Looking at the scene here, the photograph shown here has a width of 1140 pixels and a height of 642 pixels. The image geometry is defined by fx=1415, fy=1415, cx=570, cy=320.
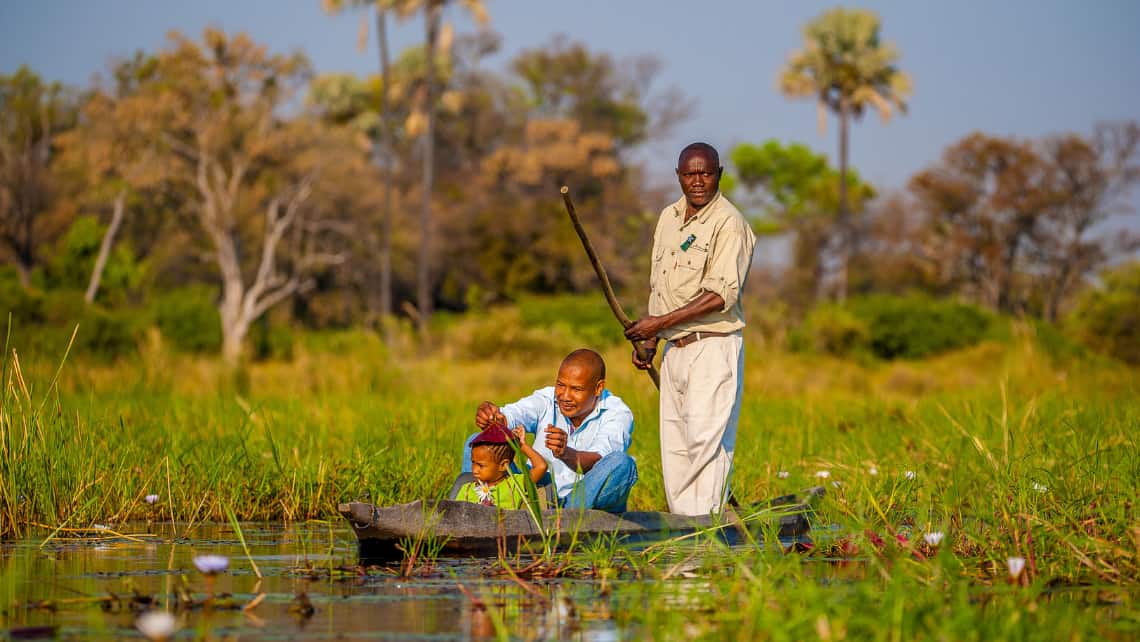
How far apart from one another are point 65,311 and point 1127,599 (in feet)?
96.5

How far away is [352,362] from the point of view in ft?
61.0

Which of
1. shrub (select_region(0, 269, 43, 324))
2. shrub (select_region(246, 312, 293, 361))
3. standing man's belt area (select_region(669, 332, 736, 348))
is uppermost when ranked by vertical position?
shrub (select_region(0, 269, 43, 324))

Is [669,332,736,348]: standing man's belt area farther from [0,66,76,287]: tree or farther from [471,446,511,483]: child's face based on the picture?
[0,66,76,287]: tree

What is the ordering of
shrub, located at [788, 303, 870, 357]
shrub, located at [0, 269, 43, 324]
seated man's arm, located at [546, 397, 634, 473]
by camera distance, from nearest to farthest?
seated man's arm, located at [546, 397, 634, 473] < shrub, located at [0, 269, 43, 324] < shrub, located at [788, 303, 870, 357]

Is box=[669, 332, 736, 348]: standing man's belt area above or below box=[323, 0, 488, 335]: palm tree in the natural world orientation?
below

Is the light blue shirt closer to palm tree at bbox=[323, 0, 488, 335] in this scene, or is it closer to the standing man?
the standing man

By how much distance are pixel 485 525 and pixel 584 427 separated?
3.30ft

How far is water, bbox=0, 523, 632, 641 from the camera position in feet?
14.1

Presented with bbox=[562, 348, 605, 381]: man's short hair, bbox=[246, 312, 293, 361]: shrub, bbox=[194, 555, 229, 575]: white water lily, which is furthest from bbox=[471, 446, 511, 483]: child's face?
bbox=[246, 312, 293, 361]: shrub

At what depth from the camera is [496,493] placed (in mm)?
6402

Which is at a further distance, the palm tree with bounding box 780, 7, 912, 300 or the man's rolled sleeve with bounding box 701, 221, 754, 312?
the palm tree with bounding box 780, 7, 912, 300

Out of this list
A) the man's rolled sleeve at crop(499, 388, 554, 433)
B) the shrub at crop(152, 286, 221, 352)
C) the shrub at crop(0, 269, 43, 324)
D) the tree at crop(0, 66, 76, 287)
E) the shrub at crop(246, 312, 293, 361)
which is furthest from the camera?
the tree at crop(0, 66, 76, 287)

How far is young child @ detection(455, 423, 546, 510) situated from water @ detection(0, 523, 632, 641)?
0.54 meters

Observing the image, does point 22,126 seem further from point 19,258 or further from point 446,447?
point 446,447
